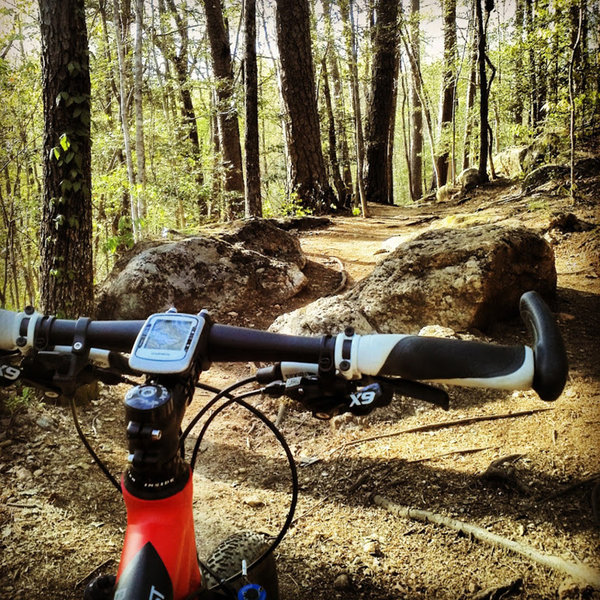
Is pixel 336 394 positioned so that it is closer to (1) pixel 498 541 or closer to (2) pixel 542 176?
(1) pixel 498 541

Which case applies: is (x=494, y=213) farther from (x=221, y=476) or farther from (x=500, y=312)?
(x=221, y=476)

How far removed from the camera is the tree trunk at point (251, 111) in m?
8.66

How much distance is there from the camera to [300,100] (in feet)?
35.4

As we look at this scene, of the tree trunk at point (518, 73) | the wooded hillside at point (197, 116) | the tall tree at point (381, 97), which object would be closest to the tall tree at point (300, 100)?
the wooded hillside at point (197, 116)

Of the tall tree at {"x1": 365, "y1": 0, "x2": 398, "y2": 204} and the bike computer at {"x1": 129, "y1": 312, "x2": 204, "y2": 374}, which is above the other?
the tall tree at {"x1": 365, "y1": 0, "x2": 398, "y2": 204}

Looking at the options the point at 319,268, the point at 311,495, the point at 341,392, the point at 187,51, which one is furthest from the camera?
the point at 187,51

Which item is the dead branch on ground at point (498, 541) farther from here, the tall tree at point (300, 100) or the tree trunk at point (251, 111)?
the tall tree at point (300, 100)

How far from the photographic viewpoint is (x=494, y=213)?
892 cm

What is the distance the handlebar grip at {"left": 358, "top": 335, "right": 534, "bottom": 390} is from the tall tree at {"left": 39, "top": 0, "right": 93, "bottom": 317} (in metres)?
4.02

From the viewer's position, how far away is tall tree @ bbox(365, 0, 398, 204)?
44.4 feet

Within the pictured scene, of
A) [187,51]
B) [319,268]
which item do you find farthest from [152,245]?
[187,51]

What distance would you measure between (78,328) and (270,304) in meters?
5.01

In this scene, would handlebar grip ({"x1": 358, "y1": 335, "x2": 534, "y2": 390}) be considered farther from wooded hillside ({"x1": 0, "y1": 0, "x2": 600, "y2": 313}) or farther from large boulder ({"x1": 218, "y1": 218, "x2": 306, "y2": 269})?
large boulder ({"x1": 218, "y1": 218, "x2": 306, "y2": 269})

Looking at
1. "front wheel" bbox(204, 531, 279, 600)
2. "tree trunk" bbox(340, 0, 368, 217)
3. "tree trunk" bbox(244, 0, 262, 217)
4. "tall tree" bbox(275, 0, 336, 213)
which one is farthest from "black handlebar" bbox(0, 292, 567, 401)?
"tree trunk" bbox(340, 0, 368, 217)
